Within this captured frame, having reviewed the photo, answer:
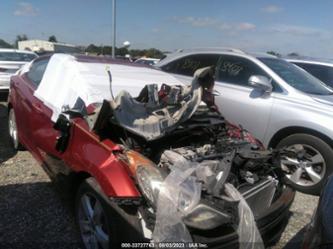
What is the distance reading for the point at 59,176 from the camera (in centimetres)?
330

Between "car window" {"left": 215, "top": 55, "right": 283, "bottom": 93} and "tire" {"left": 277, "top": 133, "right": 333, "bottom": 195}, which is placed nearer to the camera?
"tire" {"left": 277, "top": 133, "right": 333, "bottom": 195}

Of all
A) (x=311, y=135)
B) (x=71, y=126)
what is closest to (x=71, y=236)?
(x=71, y=126)

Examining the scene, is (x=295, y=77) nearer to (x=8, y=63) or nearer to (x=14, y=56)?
(x=8, y=63)

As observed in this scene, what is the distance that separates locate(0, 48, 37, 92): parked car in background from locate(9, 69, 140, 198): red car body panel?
5439 millimetres

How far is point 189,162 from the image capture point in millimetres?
2697

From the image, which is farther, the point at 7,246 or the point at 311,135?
the point at 311,135

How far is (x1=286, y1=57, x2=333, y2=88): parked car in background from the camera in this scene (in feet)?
24.3

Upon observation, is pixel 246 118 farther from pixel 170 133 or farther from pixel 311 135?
pixel 170 133

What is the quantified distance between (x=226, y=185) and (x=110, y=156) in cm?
88

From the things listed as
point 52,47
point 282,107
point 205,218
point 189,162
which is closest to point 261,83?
point 282,107

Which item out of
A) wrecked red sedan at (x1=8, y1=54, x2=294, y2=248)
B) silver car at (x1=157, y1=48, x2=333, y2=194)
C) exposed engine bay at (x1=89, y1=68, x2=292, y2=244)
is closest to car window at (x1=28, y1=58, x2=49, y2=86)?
wrecked red sedan at (x1=8, y1=54, x2=294, y2=248)

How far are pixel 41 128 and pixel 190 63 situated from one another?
333 centimetres

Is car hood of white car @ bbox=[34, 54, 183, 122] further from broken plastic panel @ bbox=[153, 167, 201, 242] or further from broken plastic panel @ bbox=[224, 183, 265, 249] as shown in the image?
broken plastic panel @ bbox=[224, 183, 265, 249]

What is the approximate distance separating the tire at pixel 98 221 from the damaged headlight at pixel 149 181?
0.17 m
